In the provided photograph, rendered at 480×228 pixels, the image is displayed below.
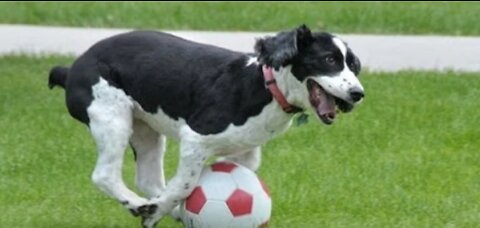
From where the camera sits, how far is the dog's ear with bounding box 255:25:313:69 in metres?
6.65

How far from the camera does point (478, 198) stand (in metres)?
8.15

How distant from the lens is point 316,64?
670 centimetres

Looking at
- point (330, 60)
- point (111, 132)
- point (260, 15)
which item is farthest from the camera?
point (260, 15)

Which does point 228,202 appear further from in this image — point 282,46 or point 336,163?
point 336,163

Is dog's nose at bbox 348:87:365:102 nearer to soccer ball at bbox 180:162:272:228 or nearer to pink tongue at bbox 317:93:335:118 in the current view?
pink tongue at bbox 317:93:335:118

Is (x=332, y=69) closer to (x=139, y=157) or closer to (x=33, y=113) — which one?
(x=139, y=157)

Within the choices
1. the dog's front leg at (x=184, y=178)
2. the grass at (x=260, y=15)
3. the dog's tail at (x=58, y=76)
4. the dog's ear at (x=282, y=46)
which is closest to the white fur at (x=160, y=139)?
the dog's front leg at (x=184, y=178)

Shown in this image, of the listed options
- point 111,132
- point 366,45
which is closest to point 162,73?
point 111,132

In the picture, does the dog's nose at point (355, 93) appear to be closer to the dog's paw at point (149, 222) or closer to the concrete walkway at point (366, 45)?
the dog's paw at point (149, 222)

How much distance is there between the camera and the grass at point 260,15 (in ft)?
45.0

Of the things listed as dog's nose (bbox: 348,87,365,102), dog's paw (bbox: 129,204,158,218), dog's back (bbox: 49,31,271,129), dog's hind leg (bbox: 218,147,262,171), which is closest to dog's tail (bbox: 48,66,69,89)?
dog's back (bbox: 49,31,271,129)

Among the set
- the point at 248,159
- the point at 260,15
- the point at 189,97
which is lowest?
the point at 260,15

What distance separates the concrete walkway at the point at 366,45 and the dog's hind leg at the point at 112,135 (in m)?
5.14

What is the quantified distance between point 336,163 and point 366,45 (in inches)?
166
